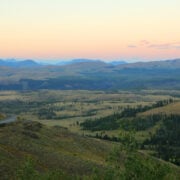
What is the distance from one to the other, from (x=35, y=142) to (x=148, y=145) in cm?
10174

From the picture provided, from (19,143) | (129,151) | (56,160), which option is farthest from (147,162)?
(19,143)

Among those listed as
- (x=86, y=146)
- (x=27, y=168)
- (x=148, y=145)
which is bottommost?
(x=148, y=145)

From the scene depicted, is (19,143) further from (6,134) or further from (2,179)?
(2,179)

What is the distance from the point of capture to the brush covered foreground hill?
50938 millimetres

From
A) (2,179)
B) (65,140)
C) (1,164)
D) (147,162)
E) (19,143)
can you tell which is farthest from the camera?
(65,140)

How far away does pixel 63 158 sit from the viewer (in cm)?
9588

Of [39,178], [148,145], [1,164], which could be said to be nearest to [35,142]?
[1,164]

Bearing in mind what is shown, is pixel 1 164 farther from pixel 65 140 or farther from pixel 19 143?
pixel 65 140

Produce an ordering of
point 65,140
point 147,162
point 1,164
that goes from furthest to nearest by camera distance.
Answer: point 65,140 < point 1,164 < point 147,162

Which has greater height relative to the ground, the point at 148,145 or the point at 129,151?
the point at 129,151

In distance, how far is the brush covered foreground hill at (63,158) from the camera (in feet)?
167

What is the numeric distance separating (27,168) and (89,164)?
142 ft

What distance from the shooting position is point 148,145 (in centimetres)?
19738

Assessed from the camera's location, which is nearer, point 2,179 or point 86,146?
point 2,179
